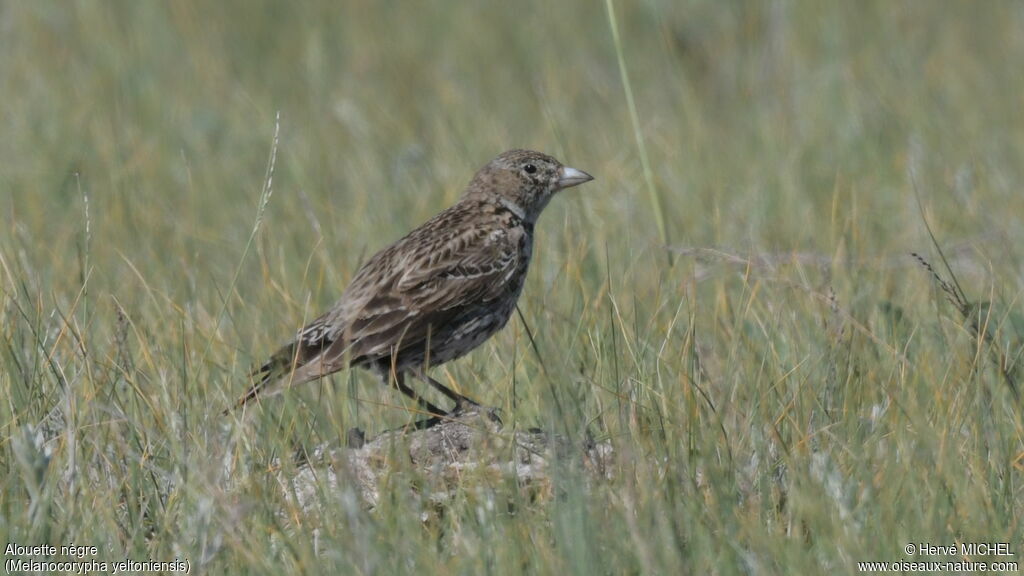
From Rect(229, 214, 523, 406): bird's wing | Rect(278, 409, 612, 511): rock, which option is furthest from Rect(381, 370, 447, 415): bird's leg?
Rect(278, 409, 612, 511): rock

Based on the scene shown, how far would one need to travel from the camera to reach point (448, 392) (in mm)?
5363

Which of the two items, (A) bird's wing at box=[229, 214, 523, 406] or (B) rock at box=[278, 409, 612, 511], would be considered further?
(A) bird's wing at box=[229, 214, 523, 406]

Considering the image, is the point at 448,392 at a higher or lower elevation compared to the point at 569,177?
lower

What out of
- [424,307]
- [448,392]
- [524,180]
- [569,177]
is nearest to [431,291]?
[424,307]

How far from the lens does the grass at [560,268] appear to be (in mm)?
4008

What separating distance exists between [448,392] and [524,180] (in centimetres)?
136

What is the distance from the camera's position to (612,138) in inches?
375

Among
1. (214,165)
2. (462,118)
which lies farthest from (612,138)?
(214,165)

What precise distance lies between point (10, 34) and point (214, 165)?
3248 mm

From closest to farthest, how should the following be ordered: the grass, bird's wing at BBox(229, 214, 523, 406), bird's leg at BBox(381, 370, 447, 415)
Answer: the grass, bird's wing at BBox(229, 214, 523, 406), bird's leg at BBox(381, 370, 447, 415)

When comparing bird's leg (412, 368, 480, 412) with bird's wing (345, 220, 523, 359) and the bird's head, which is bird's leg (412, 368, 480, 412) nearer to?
bird's wing (345, 220, 523, 359)

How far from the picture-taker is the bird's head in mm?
6414

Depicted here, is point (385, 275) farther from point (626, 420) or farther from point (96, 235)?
point (96, 235)

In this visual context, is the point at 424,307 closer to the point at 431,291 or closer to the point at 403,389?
the point at 431,291
